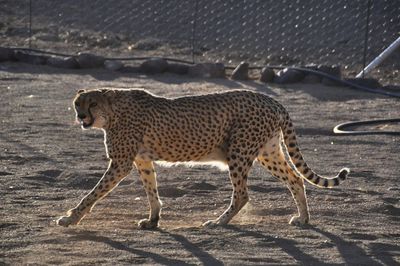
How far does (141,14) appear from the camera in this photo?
27641 mm

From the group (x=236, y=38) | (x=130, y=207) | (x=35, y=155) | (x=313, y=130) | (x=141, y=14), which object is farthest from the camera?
(x=141, y=14)

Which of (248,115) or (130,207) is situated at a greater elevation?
(248,115)

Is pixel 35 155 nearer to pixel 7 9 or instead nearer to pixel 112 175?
pixel 112 175

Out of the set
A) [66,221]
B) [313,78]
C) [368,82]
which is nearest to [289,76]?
[313,78]

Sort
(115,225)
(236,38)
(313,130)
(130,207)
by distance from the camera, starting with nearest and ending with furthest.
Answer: (115,225) → (130,207) → (313,130) → (236,38)

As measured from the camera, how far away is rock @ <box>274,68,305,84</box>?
19.7 meters

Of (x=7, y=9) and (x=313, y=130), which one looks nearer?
(x=313, y=130)

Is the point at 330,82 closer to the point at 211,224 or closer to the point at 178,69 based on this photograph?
the point at 178,69

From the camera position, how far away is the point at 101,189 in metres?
9.36

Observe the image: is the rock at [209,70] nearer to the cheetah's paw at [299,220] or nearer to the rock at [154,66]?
the rock at [154,66]

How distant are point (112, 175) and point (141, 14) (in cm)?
1850

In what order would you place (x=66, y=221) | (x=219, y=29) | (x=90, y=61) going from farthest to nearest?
(x=219, y=29)
(x=90, y=61)
(x=66, y=221)

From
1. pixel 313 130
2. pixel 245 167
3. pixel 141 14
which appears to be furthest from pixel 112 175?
pixel 141 14

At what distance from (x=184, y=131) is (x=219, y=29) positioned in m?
16.6
